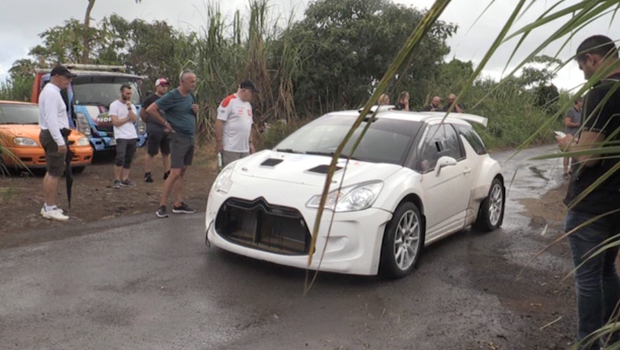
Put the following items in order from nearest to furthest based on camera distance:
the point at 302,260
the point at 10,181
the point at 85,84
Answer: the point at 302,260
the point at 10,181
the point at 85,84

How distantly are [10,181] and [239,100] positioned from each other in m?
4.77

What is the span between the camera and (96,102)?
42.9ft

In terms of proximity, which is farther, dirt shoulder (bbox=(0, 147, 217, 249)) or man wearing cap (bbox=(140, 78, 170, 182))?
man wearing cap (bbox=(140, 78, 170, 182))

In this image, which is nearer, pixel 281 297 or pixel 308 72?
pixel 281 297

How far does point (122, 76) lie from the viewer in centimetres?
1374

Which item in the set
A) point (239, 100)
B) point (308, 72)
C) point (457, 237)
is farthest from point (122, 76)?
point (457, 237)

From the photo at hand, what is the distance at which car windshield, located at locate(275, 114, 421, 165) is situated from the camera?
5680mm

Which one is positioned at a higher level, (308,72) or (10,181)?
(308,72)

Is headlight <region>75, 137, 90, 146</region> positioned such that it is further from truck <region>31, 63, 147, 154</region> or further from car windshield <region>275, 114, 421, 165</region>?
car windshield <region>275, 114, 421, 165</region>

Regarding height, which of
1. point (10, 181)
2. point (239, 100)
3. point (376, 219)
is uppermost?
point (239, 100)

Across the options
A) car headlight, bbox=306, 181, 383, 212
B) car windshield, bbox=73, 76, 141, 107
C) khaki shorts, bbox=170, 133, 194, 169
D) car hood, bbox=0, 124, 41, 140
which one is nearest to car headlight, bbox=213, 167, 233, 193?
car headlight, bbox=306, 181, 383, 212

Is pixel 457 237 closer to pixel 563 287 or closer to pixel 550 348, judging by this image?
pixel 563 287

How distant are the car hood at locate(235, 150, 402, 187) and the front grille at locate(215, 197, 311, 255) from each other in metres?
0.32

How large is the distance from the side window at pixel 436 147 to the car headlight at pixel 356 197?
0.81 meters
